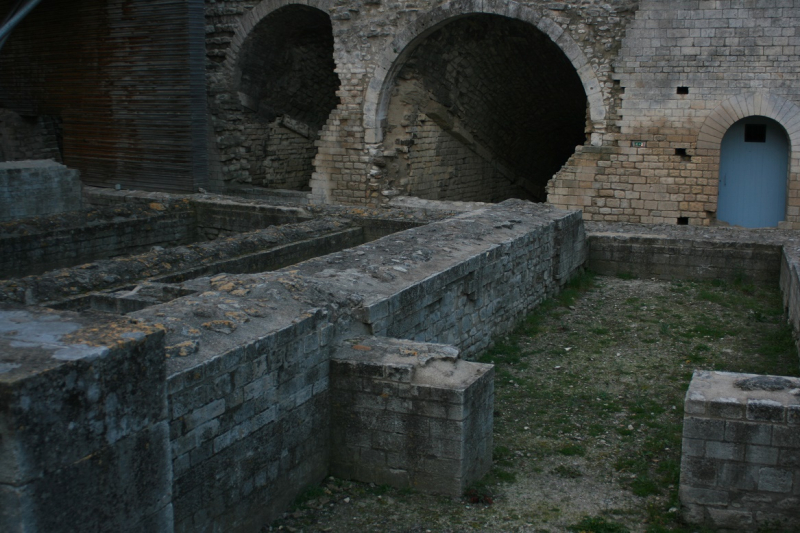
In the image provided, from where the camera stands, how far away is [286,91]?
1877 centimetres

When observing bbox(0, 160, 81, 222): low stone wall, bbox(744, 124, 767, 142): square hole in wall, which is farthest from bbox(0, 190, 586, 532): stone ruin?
bbox(744, 124, 767, 142): square hole in wall

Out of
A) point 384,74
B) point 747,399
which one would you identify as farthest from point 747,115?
point 747,399

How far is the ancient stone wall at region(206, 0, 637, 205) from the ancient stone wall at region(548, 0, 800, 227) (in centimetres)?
48

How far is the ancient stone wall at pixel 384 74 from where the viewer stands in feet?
47.4

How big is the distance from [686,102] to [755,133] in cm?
133

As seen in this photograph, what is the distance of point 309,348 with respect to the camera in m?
5.21

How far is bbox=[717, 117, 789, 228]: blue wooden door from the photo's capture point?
1405 centimetres

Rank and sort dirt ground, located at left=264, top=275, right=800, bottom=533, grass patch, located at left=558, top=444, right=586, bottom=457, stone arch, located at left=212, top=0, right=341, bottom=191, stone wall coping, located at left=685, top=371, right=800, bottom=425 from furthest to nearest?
1. stone arch, located at left=212, top=0, right=341, bottom=191
2. grass patch, located at left=558, top=444, right=586, bottom=457
3. dirt ground, located at left=264, top=275, right=800, bottom=533
4. stone wall coping, located at left=685, top=371, right=800, bottom=425

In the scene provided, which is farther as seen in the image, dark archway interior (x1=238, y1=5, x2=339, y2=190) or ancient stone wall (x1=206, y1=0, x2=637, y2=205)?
dark archway interior (x1=238, y1=5, x2=339, y2=190)

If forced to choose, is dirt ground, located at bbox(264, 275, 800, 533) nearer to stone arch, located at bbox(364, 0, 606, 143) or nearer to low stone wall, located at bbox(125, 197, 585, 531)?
low stone wall, located at bbox(125, 197, 585, 531)

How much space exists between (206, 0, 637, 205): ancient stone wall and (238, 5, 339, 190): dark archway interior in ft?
0.57

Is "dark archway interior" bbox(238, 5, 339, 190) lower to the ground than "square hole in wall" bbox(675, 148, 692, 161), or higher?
higher

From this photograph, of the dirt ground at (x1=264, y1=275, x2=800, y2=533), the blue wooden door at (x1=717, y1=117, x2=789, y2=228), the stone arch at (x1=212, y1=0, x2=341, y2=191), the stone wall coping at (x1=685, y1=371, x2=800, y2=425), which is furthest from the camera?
the stone arch at (x1=212, y1=0, x2=341, y2=191)

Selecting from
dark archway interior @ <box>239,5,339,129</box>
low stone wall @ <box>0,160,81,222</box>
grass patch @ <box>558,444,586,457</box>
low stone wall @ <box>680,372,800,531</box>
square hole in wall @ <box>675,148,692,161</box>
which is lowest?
grass patch @ <box>558,444,586,457</box>
